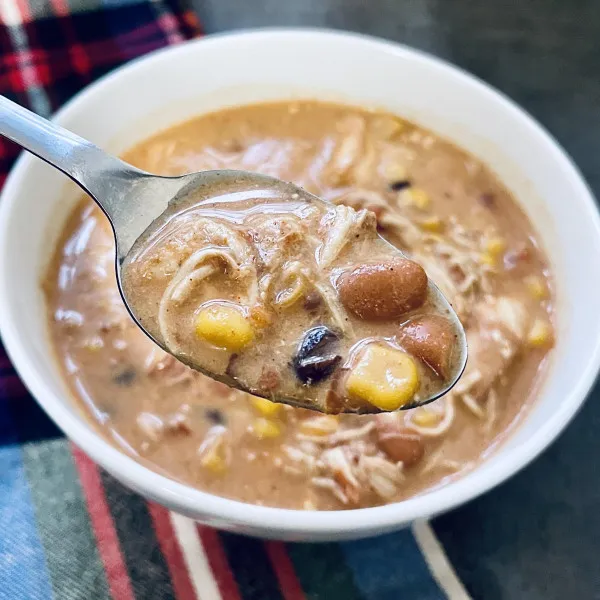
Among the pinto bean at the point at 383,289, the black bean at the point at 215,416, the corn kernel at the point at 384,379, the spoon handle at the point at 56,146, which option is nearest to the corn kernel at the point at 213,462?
the black bean at the point at 215,416

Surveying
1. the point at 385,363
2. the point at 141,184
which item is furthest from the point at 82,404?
the point at 385,363

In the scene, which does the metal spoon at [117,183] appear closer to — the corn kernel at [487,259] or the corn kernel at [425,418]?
the corn kernel at [425,418]

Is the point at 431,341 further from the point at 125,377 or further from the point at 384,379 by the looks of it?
the point at 125,377

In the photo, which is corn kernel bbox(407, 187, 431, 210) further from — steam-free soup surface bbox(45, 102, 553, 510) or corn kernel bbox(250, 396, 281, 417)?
corn kernel bbox(250, 396, 281, 417)

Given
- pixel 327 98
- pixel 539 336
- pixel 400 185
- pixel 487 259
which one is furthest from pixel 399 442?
pixel 327 98

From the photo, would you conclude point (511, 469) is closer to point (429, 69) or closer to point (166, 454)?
point (166, 454)

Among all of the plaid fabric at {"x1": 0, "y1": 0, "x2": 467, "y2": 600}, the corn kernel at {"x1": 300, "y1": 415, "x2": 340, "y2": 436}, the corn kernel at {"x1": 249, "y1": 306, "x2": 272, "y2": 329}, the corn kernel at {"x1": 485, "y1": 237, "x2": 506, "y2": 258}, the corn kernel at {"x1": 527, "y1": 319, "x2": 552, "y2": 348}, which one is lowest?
the plaid fabric at {"x1": 0, "y1": 0, "x2": 467, "y2": 600}

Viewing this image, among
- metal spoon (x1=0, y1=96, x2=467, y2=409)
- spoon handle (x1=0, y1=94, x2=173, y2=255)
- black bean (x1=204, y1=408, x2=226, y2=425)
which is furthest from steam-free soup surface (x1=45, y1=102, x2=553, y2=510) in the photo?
spoon handle (x1=0, y1=94, x2=173, y2=255)
